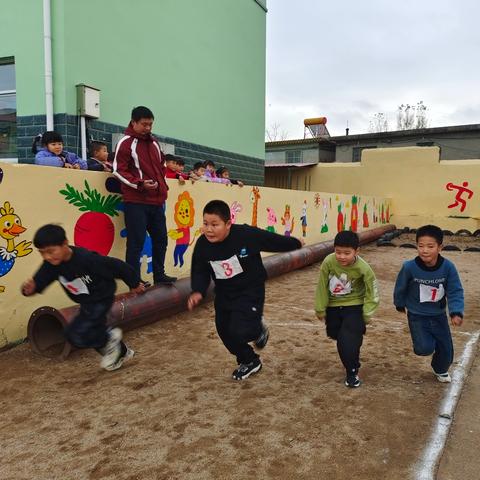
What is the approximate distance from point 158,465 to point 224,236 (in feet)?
5.48

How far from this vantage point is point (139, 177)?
5.14m

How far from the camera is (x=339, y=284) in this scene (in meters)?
3.64

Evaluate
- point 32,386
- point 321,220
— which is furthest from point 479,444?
point 321,220

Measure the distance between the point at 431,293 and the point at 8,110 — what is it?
25.9 feet

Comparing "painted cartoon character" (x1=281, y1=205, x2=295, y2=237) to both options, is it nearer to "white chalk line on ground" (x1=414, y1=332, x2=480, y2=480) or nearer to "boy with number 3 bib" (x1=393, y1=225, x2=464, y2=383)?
"white chalk line on ground" (x1=414, y1=332, x2=480, y2=480)

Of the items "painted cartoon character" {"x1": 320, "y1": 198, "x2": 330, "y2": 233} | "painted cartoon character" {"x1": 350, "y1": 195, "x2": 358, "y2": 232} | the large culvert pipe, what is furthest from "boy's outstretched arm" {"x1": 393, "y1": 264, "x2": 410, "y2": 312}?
"painted cartoon character" {"x1": 350, "y1": 195, "x2": 358, "y2": 232}

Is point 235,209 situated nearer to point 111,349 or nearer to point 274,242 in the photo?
point 274,242

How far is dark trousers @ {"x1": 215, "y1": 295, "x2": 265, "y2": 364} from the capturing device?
360 centimetres

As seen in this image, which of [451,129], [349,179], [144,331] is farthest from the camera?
[451,129]

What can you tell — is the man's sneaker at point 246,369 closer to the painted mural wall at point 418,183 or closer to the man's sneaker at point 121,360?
the man's sneaker at point 121,360

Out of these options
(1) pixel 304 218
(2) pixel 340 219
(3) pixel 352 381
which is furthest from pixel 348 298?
(2) pixel 340 219

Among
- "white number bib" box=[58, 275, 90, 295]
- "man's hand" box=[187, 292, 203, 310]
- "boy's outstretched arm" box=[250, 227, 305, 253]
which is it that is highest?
"boy's outstretched arm" box=[250, 227, 305, 253]

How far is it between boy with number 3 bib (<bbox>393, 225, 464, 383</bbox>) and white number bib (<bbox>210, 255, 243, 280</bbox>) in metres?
1.35

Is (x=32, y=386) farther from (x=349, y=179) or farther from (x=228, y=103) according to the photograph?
(x=349, y=179)
